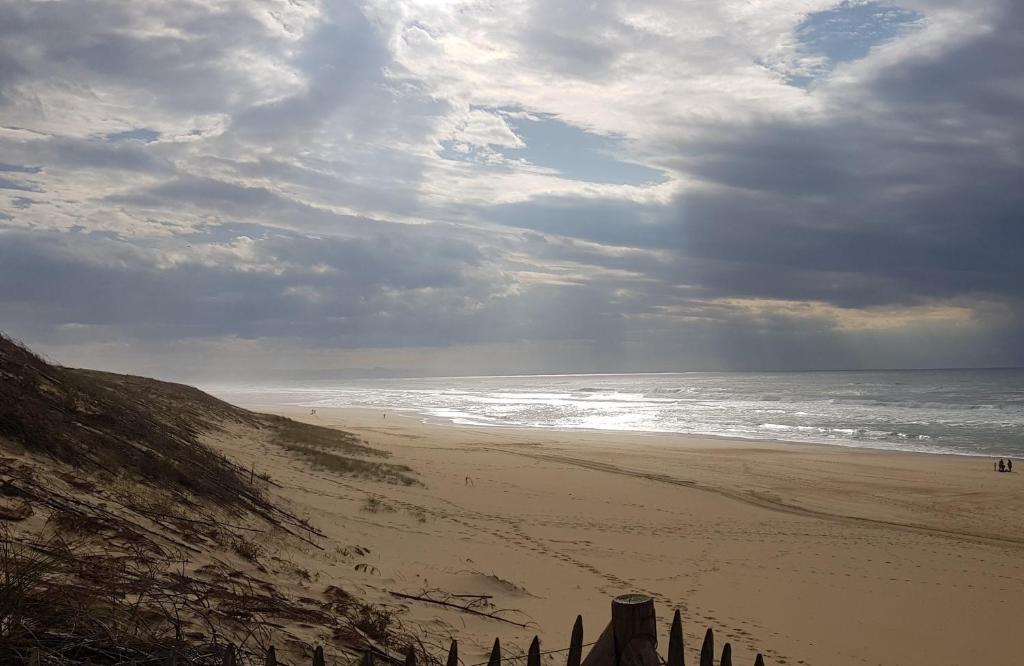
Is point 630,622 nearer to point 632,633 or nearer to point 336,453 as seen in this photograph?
point 632,633

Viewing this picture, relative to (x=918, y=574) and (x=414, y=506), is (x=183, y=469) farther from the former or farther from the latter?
(x=918, y=574)

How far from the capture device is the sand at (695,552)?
7.95 m

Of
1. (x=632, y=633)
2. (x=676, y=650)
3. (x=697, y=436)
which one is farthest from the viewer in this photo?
(x=697, y=436)

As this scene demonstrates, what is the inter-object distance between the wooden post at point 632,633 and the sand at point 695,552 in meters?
3.11

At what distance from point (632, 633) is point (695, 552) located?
10.0m

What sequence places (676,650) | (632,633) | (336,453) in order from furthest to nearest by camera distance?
(336,453) < (676,650) < (632,633)

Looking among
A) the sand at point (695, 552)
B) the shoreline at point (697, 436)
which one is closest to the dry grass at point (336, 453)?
the sand at point (695, 552)

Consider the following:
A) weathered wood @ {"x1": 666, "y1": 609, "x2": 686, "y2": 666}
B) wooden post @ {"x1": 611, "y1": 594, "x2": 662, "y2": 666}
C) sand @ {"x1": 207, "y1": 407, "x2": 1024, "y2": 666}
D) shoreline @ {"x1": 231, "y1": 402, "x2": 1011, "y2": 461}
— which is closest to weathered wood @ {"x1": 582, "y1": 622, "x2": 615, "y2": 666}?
wooden post @ {"x1": 611, "y1": 594, "x2": 662, "y2": 666}

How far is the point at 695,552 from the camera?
1232 centimetres

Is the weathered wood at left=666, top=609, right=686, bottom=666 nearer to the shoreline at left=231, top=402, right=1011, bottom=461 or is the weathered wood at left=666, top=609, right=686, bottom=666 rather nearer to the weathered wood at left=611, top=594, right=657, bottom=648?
the weathered wood at left=611, top=594, right=657, bottom=648

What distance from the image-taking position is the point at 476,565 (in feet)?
31.4

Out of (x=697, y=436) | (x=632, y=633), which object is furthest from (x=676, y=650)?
(x=697, y=436)

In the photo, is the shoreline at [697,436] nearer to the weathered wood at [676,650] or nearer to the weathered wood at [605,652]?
the weathered wood at [676,650]

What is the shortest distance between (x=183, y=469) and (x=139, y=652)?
5644mm
